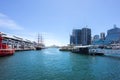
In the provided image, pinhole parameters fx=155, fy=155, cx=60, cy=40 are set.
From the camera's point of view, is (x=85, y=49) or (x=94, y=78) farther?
(x=85, y=49)

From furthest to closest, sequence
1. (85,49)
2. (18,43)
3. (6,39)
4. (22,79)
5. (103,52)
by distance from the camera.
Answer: (18,43), (6,39), (85,49), (103,52), (22,79)

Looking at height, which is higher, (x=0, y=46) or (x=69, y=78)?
(x=0, y=46)

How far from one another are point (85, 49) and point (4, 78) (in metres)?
92.9

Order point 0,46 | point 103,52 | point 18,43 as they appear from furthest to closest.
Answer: point 18,43
point 103,52
point 0,46

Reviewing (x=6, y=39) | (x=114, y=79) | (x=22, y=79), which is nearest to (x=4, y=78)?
(x=22, y=79)

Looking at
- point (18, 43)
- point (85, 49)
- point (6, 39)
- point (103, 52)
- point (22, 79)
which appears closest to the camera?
point (22, 79)

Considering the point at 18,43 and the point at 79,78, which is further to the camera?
the point at 18,43

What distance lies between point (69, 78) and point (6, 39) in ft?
430

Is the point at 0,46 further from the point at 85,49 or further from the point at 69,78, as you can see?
the point at 85,49

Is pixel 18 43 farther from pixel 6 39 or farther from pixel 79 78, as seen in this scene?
pixel 79 78

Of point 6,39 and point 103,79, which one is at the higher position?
point 6,39

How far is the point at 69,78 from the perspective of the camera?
1066 inches

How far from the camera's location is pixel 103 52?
298 ft

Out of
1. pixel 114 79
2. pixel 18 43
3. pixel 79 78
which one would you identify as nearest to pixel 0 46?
pixel 79 78
